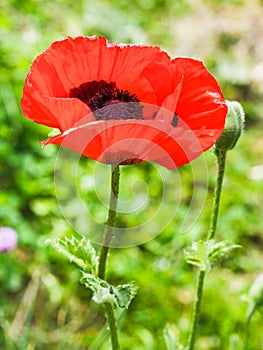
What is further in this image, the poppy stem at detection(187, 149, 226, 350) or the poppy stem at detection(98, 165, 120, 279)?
the poppy stem at detection(187, 149, 226, 350)

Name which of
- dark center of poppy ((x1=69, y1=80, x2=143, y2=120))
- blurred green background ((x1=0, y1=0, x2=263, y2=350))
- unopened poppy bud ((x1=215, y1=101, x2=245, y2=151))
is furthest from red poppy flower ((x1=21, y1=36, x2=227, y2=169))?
blurred green background ((x1=0, y1=0, x2=263, y2=350))

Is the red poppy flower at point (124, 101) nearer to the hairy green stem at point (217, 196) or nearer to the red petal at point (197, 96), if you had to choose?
the red petal at point (197, 96)

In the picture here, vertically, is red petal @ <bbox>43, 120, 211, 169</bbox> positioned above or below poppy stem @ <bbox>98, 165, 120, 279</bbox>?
above

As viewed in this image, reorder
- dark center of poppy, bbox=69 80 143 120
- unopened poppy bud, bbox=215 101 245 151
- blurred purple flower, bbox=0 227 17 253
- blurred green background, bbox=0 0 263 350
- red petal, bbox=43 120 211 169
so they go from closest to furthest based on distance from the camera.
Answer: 1. red petal, bbox=43 120 211 169
2. dark center of poppy, bbox=69 80 143 120
3. unopened poppy bud, bbox=215 101 245 151
4. blurred purple flower, bbox=0 227 17 253
5. blurred green background, bbox=0 0 263 350

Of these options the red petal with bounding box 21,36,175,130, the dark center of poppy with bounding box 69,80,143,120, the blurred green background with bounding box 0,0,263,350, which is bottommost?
the blurred green background with bounding box 0,0,263,350

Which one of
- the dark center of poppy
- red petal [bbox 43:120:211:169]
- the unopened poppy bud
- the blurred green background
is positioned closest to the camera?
red petal [bbox 43:120:211:169]

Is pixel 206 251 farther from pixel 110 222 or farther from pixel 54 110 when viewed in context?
pixel 54 110

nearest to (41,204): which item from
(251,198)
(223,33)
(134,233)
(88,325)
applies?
(134,233)

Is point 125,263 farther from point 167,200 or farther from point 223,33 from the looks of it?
point 223,33

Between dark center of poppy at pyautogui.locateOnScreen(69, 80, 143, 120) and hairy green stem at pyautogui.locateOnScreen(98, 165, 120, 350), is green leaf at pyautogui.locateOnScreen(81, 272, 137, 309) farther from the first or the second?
dark center of poppy at pyautogui.locateOnScreen(69, 80, 143, 120)
